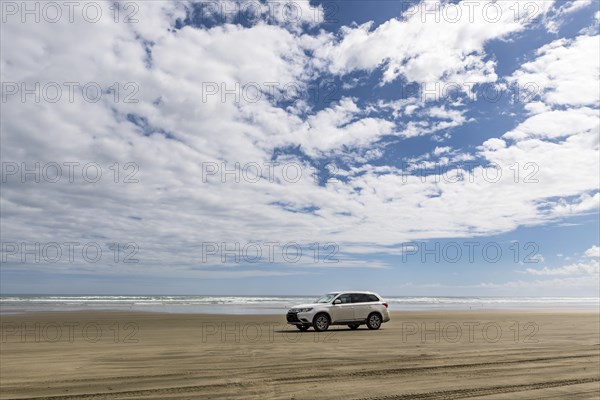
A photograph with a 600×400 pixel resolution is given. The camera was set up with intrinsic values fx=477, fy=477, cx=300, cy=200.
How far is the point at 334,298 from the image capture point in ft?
71.6

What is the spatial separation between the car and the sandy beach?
3810mm

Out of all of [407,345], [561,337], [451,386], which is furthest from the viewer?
[561,337]

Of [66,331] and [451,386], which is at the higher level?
[451,386]

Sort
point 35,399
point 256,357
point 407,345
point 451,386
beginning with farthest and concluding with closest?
point 407,345 → point 256,357 → point 451,386 → point 35,399

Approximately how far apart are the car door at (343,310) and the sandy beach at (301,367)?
13.7 ft

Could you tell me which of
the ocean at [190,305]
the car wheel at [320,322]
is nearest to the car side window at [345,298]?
the car wheel at [320,322]

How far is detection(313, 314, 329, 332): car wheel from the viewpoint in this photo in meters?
21.0

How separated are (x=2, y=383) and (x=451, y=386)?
8.28 m

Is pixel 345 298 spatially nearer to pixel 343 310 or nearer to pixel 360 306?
pixel 343 310

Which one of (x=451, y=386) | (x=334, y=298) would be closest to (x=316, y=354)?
(x=451, y=386)

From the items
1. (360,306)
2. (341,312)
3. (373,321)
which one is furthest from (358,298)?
(373,321)

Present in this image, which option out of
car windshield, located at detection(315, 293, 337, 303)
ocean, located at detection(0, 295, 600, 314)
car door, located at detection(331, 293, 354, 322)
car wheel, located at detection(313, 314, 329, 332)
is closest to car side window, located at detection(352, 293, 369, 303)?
car door, located at detection(331, 293, 354, 322)

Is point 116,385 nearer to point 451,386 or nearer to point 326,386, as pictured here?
point 326,386

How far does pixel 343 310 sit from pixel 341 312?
138mm
